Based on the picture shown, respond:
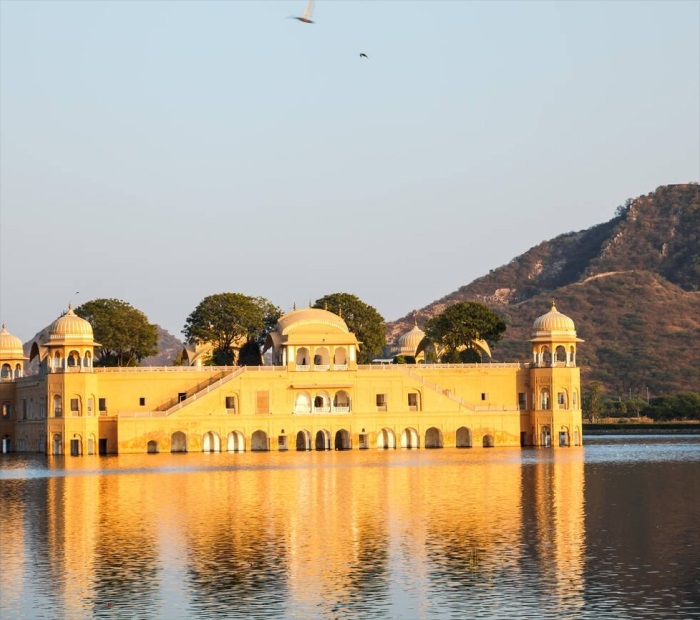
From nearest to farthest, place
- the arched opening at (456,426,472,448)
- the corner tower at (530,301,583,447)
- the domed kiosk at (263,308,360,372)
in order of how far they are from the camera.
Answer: the arched opening at (456,426,472,448)
the corner tower at (530,301,583,447)
the domed kiosk at (263,308,360,372)

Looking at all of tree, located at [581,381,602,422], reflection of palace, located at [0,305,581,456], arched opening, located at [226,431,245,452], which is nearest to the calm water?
reflection of palace, located at [0,305,581,456]

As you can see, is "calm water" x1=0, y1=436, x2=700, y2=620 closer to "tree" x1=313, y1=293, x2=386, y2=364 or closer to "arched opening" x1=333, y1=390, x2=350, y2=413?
"arched opening" x1=333, y1=390, x2=350, y2=413

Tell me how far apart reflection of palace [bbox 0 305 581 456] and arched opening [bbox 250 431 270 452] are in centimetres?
6

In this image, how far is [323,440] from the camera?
8394 cm

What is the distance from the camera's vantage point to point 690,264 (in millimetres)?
191000

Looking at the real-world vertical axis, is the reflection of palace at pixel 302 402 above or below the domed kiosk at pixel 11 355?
below

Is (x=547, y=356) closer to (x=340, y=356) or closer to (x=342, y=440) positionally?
(x=340, y=356)

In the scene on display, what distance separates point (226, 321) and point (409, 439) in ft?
62.0

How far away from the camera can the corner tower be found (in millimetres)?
83812

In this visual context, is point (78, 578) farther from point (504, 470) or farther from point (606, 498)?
point (504, 470)

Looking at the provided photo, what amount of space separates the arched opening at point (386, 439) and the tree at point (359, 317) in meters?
16.1

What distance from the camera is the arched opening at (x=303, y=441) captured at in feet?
271

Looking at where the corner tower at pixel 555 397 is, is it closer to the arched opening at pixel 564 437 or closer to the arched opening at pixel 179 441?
the arched opening at pixel 564 437

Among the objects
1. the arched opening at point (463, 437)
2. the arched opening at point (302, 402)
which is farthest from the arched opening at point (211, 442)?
the arched opening at point (463, 437)
